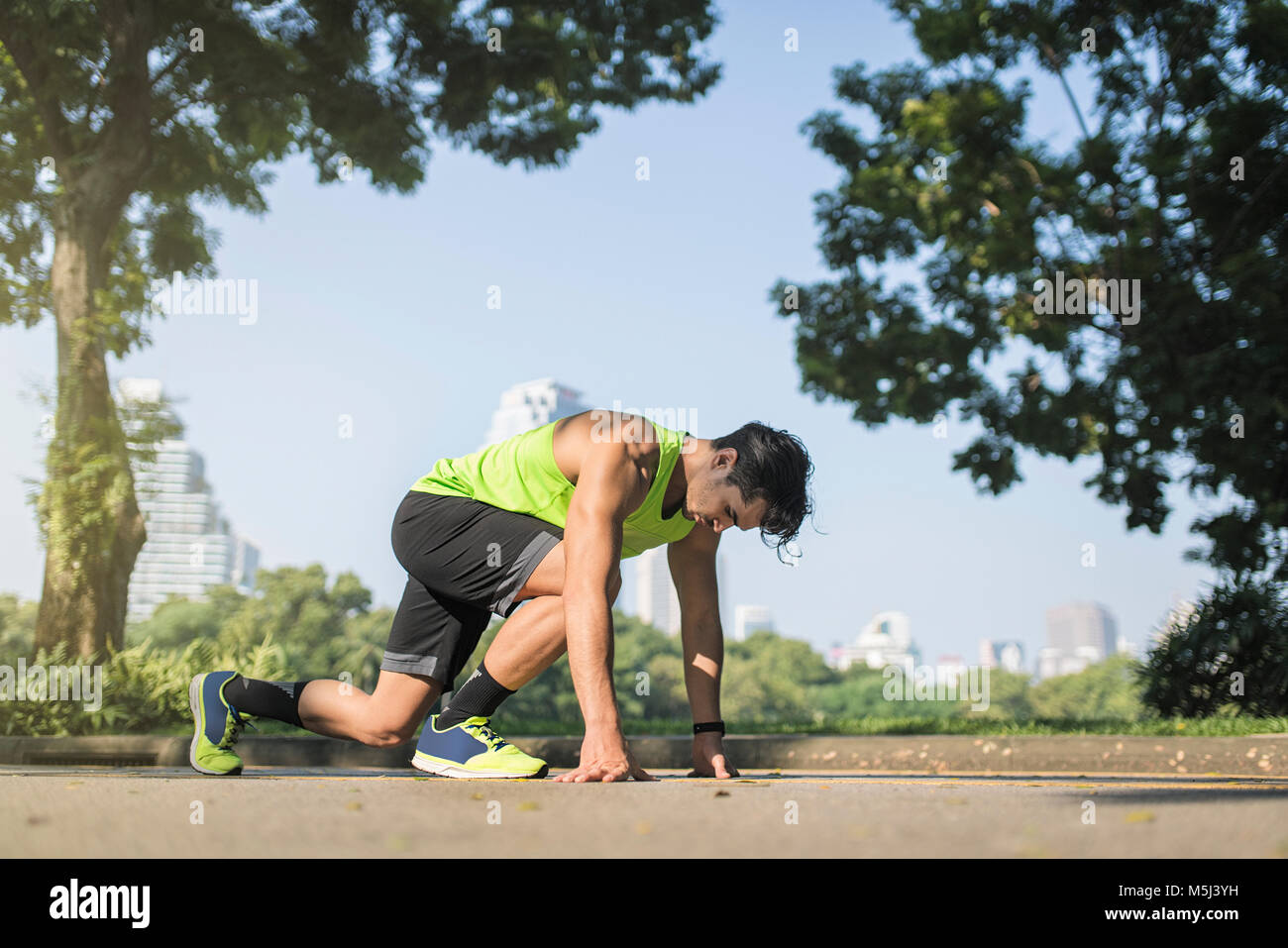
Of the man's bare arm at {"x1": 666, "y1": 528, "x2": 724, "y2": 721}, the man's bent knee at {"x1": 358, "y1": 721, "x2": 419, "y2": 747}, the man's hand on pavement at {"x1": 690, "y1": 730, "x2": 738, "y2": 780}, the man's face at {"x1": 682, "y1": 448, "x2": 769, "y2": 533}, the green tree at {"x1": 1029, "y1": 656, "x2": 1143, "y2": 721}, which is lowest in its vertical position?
the green tree at {"x1": 1029, "y1": 656, "x2": 1143, "y2": 721}

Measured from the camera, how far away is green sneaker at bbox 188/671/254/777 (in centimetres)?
372

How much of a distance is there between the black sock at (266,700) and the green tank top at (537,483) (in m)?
0.92

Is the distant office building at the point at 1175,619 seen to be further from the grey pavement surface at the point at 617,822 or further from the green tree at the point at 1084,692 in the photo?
the green tree at the point at 1084,692

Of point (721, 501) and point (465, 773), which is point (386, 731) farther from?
point (721, 501)

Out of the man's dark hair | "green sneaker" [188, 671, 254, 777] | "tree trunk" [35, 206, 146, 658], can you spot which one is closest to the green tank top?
the man's dark hair

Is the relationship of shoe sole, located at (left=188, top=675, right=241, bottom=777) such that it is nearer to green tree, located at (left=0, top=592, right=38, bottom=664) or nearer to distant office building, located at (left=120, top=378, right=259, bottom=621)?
green tree, located at (left=0, top=592, right=38, bottom=664)

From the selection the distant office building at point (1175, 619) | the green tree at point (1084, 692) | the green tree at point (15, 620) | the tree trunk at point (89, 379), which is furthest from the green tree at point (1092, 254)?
the green tree at point (1084, 692)

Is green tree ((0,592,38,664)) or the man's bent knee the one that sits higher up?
the man's bent knee

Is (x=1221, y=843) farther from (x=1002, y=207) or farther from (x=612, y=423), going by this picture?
(x=1002, y=207)

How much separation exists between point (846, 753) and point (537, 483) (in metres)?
3.20

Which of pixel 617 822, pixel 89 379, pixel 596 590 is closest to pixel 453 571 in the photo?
pixel 596 590

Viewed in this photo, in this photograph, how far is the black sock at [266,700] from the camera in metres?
3.81
